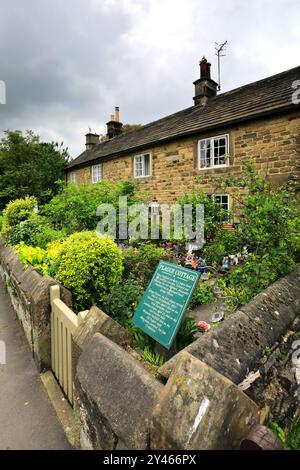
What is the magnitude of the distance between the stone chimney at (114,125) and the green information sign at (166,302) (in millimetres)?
A: 21088

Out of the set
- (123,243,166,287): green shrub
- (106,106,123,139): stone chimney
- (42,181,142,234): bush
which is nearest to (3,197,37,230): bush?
(42,181,142,234): bush

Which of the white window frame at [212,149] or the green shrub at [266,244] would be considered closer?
the green shrub at [266,244]

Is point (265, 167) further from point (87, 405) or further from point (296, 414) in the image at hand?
point (87, 405)

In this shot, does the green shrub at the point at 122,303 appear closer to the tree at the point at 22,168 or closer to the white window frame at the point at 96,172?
the white window frame at the point at 96,172

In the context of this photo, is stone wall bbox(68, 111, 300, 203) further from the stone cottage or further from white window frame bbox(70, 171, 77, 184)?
white window frame bbox(70, 171, 77, 184)

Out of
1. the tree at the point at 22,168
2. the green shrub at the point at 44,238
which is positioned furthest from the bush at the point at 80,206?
the tree at the point at 22,168

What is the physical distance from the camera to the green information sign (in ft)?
8.05

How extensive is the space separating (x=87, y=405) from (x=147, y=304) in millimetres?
1079

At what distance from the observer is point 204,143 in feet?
34.7

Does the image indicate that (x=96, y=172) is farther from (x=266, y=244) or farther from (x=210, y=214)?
(x=266, y=244)

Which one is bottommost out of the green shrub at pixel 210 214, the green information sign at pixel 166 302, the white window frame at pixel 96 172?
the green information sign at pixel 166 302

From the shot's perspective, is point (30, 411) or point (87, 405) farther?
point (30, 411)

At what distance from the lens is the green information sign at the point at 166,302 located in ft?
8.05
